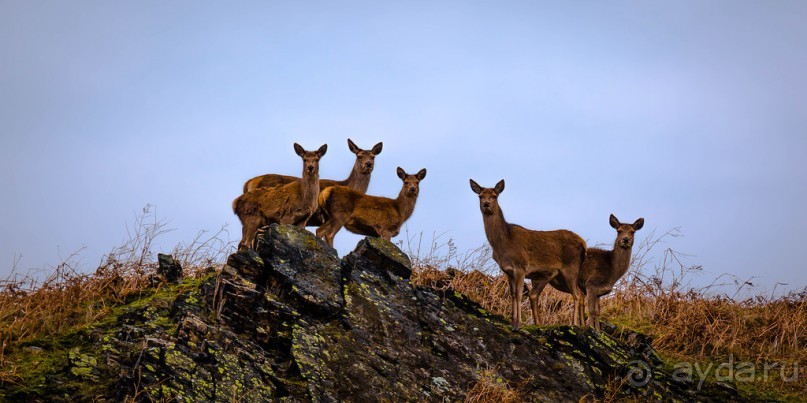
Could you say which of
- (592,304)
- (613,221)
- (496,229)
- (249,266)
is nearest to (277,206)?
(496,229)

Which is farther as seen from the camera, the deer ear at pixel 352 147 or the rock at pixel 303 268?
the deer ear at pixel 352 147

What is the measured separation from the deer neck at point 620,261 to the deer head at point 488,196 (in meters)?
2.15

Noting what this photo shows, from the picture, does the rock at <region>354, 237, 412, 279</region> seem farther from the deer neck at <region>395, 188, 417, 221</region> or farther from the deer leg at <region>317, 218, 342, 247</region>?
the deer neck at <region>395, 188, 417, 221</region>

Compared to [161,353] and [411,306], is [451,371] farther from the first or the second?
[161,353]

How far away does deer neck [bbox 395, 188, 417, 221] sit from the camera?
587 inches

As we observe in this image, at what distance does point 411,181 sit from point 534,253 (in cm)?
350

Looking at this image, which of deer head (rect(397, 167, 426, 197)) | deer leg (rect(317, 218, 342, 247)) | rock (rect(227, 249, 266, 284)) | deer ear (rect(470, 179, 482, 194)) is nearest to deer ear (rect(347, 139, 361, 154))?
deer head (rect(397, 167, 426, 197))

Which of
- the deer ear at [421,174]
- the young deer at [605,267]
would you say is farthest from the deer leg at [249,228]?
the young deer at [605,267]

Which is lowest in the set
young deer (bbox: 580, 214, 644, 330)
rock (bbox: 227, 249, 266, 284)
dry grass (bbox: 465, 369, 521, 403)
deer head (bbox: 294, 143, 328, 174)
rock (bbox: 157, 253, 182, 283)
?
dry grass (bbox: 465, 369, 521, 403)

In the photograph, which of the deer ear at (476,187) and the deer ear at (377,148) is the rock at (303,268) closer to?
the deer ear at (476,187)

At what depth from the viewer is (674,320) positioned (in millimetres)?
12312

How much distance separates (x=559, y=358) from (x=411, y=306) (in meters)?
1.95

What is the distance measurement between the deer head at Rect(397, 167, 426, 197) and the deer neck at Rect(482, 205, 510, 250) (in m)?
2.22

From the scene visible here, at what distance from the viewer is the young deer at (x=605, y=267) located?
1280 centimetres
